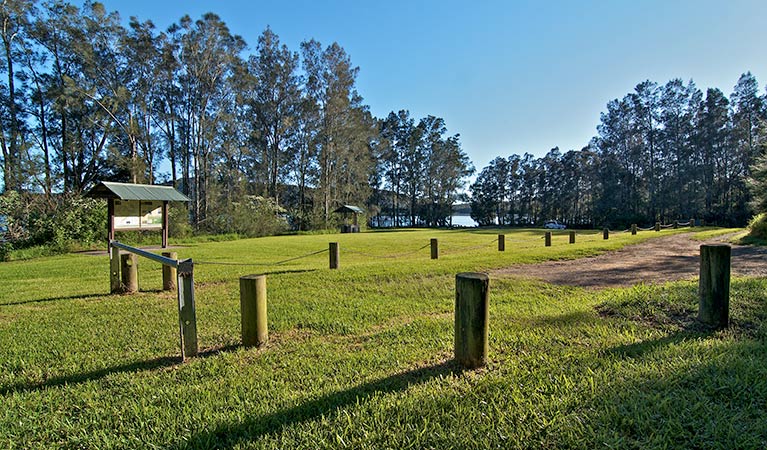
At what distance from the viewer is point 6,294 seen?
6.63 m

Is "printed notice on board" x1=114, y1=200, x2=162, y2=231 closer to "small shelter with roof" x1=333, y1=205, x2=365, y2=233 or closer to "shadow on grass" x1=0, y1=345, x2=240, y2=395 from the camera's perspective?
"shadow on grass" x1=0, y1=345, x2=240, y2=395

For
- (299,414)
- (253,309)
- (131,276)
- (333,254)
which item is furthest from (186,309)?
(333,254)

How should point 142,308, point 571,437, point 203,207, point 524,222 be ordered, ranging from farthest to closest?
point 524,222 → point 203,207 → point 142,308 → point 571,437

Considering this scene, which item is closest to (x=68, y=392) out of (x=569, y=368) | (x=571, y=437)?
(x=571, y=437)

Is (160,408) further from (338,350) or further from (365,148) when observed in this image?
(365,148)

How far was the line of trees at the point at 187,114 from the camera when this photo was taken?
960 inches

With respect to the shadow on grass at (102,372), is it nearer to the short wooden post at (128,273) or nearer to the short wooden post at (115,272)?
the short wooden post at (128,273)

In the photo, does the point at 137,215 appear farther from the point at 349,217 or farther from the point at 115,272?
the point at 349,217

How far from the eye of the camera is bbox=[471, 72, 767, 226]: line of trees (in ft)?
132

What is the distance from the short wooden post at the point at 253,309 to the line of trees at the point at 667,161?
159 feet

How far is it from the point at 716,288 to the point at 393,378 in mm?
3428

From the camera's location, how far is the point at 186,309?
3.35 meters

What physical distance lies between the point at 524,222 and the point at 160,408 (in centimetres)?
6412

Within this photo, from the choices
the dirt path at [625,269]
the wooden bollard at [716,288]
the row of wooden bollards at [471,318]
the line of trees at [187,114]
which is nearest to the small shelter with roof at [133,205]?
the line of trees at [187,114]
